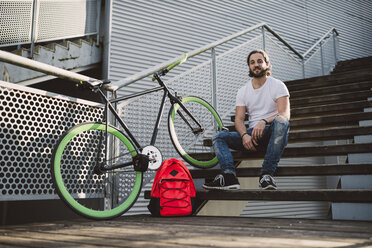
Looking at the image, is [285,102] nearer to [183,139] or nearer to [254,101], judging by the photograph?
[254,101]

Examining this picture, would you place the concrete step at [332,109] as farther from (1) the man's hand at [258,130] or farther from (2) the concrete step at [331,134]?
(1) the man's hand at [258,130]

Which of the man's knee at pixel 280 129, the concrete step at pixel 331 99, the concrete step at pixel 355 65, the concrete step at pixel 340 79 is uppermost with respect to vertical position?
the concrete step at pixel 355 65

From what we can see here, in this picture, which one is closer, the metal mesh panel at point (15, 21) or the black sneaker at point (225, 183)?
the black sneaker at point (225, 183)

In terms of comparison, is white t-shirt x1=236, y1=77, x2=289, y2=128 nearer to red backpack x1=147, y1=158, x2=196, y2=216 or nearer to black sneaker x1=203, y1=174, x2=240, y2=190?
black sneaker x1=203, y1=174, x2=240, y2=190

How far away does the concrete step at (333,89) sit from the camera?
4.16 metres

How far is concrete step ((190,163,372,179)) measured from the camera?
7.91ft

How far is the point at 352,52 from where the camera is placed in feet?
32.7

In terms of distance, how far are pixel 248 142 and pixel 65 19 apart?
3630mm

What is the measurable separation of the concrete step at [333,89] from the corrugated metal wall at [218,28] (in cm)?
265

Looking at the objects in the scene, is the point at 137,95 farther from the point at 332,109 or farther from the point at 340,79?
the point at 340,79

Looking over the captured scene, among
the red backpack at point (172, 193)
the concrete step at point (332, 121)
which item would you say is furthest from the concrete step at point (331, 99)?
the red backpack at point (172, 193)

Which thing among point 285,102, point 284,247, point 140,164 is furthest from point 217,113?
point 284,247

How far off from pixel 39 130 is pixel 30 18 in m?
2.77

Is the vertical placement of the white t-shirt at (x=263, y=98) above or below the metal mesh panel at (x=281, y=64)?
below
